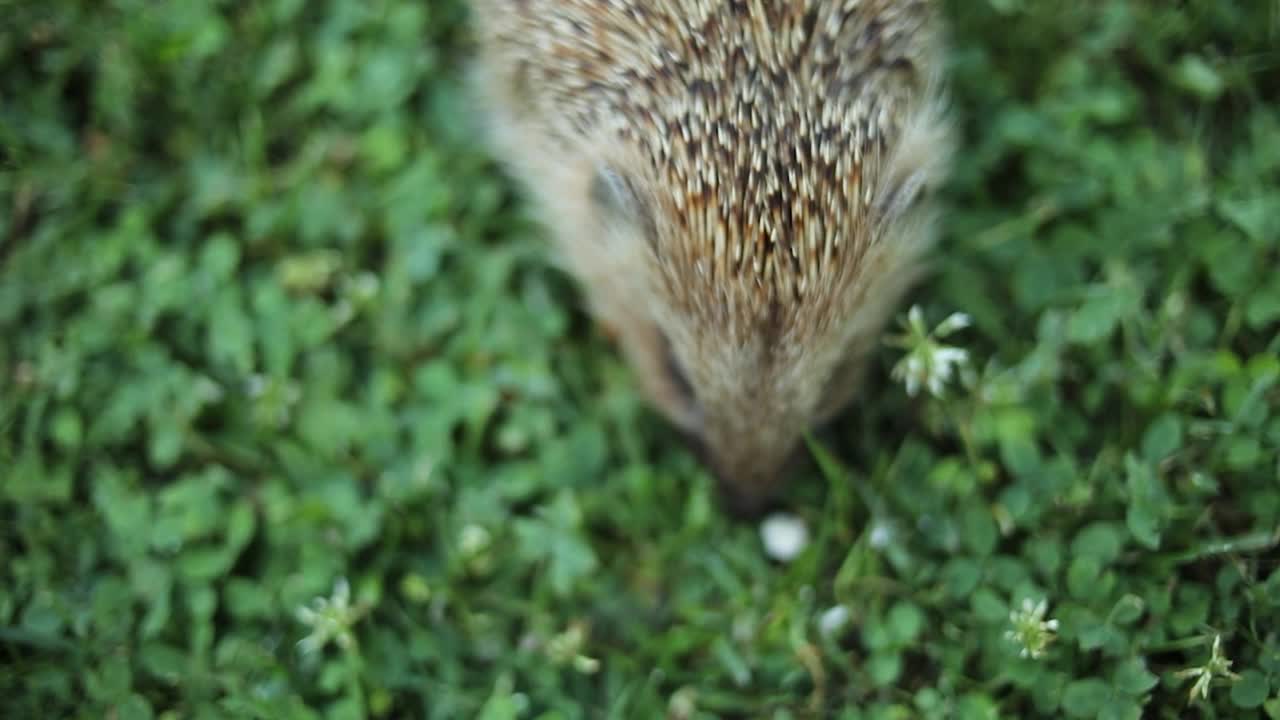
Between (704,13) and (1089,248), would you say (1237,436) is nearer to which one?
(1089,248)

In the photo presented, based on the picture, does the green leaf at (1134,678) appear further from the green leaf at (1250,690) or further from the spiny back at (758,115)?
the spiny back at (758,115)

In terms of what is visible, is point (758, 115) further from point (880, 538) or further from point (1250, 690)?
point (1250, 690)

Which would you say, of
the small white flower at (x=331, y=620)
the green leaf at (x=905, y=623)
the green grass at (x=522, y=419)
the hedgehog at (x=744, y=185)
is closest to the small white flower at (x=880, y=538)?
the green grass at (x=522, y=419)

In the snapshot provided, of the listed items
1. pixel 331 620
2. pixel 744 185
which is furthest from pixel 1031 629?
pixel 331 620

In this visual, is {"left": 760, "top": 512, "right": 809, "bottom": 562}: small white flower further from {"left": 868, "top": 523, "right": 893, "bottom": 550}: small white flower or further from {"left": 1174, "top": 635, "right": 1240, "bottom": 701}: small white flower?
{"left": 1174, "top": 635, "right": 1240, "bottom": 701}: small white flower

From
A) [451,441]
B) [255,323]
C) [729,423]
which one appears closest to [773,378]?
[729,423]

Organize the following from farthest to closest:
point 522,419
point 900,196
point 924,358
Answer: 1. point 522,419
2. point 924,358
3. point 900,196

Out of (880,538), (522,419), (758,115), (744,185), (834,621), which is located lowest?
(834,621)
